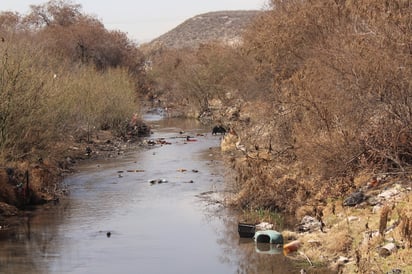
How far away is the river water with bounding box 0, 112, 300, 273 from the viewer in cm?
1627

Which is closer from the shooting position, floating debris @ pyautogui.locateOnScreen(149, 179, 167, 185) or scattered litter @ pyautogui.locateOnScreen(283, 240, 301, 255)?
scattered litter @ pyautogui.locateOnScreen(283, 240, 301, 255)

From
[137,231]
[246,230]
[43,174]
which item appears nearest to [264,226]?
[246,230]

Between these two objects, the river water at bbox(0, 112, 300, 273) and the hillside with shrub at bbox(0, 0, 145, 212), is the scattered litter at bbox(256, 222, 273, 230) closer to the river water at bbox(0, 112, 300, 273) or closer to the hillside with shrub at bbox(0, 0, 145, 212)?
the river water at bbox(0, 112, 300, 273)

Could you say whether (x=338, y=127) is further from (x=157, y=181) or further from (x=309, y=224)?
(x=157, y=181)

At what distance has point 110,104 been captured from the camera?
4112cm

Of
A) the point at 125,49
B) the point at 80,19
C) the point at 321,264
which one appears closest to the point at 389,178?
the point at 321,264

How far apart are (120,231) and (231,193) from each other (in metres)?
5.08

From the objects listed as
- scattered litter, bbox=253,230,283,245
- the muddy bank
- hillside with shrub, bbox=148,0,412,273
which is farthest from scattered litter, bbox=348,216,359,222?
the muddy bank

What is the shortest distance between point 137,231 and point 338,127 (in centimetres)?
673

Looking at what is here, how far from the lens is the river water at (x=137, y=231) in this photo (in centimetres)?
1627

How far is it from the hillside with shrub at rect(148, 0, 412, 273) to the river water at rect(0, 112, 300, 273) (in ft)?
4.97

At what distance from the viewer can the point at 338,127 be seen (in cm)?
2100

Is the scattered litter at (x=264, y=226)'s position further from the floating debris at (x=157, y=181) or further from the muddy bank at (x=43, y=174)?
the floating debris at (x=157, y=181)

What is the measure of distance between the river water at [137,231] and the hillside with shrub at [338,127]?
1.51 meters
